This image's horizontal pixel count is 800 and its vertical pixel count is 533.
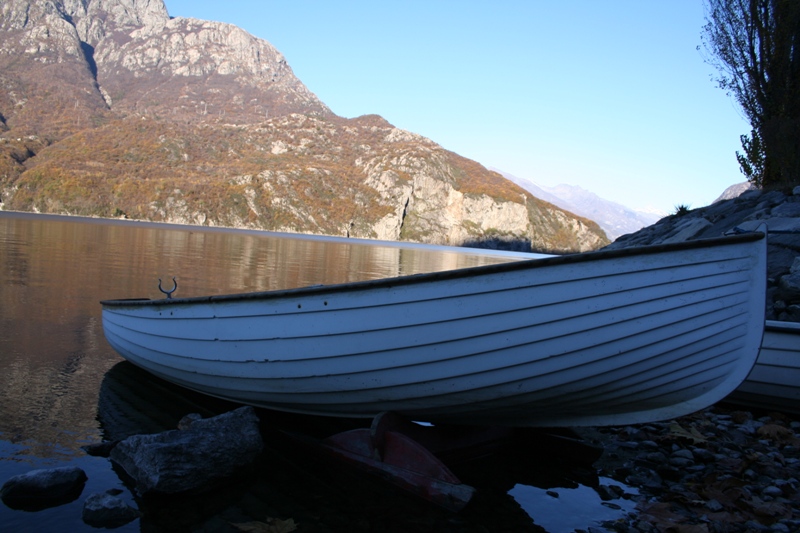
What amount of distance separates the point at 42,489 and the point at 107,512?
2.20ft

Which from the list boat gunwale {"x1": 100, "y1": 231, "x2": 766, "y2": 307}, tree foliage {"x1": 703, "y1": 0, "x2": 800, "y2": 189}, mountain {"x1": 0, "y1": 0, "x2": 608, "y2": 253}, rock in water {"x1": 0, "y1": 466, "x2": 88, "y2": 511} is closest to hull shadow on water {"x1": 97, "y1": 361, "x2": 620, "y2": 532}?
rock in water {"x1": 0, "y1": 466, "x2": 88, "y2": 511}

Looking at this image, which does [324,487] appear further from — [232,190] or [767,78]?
[232,190]

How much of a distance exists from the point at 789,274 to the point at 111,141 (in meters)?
197

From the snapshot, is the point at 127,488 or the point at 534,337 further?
the point at 127,488

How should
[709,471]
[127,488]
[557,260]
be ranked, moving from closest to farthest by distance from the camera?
[557,260], [127,488], [709,471]

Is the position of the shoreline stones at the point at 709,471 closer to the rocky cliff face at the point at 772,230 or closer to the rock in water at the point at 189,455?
the rocky cliff face at the point at 772,230

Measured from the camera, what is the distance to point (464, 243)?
17988 cm

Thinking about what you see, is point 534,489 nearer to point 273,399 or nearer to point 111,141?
point 273,399

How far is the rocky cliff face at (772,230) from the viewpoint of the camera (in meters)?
8.73

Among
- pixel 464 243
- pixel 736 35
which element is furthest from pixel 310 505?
pixel 464 243

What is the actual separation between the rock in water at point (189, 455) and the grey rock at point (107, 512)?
0.26m

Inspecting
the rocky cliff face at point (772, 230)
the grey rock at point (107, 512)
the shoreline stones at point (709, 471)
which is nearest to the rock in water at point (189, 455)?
the grey rock at point (107, 512)

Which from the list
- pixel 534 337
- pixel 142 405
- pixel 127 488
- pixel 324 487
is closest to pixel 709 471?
pixel 534 337

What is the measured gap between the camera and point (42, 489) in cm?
412
